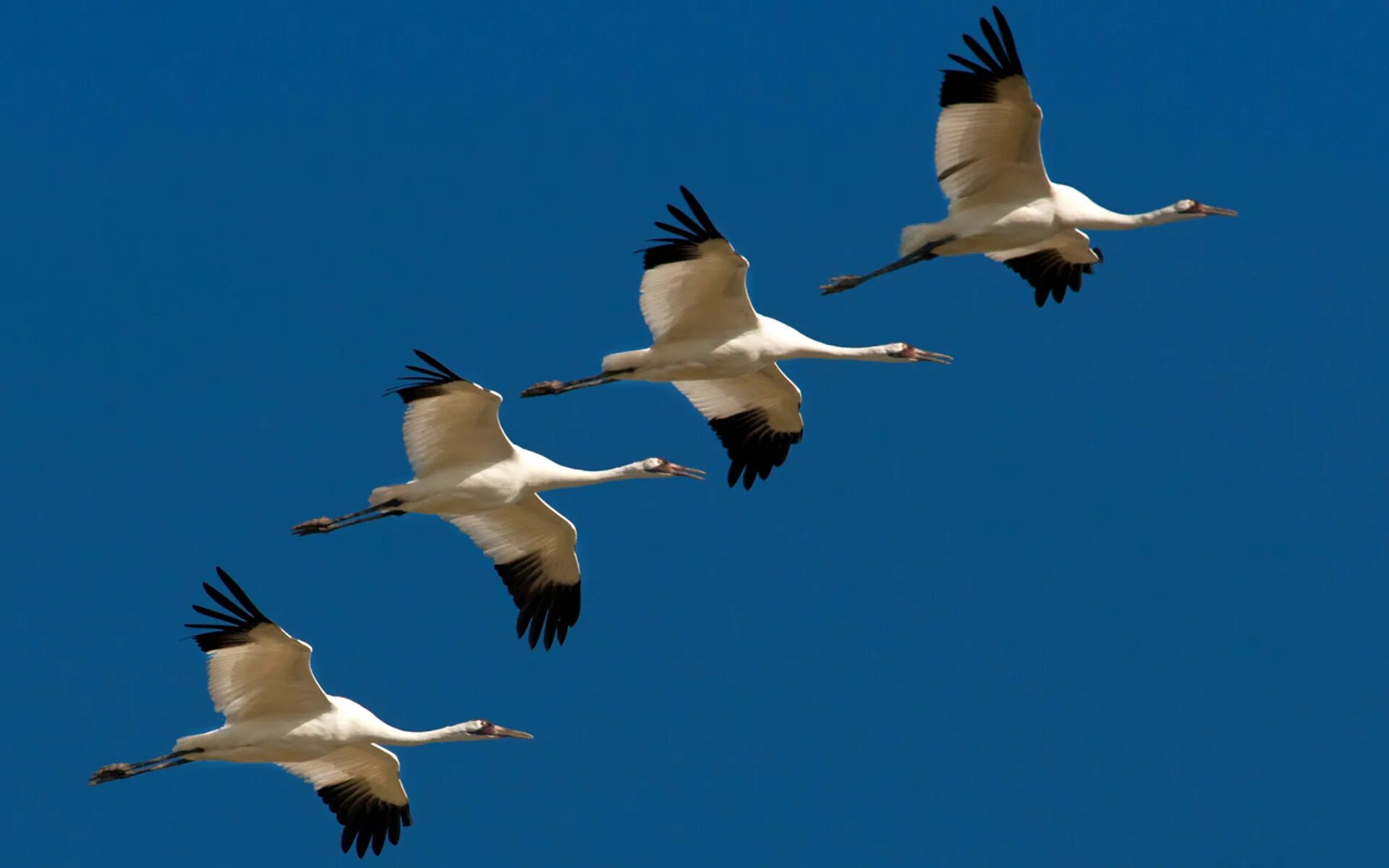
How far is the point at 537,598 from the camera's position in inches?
982

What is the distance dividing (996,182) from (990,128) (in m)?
0.59

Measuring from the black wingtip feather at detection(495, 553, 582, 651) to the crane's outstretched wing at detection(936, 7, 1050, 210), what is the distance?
16.6ft

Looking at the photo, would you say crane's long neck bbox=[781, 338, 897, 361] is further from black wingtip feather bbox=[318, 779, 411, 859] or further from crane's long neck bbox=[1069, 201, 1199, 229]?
black wingtip feather bbox=[318, 779, 411, 859]

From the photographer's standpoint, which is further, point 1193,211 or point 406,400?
point 1193,211

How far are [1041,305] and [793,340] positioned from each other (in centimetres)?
316

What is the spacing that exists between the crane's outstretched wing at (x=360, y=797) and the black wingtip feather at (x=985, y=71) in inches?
299

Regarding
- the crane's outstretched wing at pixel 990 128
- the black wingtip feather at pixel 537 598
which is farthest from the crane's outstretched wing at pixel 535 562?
the crane's outstretched wing at pixel 990 128

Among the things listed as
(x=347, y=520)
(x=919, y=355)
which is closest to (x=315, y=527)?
(x=347, y=520)

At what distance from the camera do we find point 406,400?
75.2ft

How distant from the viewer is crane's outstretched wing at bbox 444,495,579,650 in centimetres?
2470

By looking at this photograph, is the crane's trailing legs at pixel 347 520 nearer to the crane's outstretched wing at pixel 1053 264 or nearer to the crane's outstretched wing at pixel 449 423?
the crane's outstretched wing at pixel 449 423

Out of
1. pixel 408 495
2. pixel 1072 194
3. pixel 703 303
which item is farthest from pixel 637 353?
pixel 1072 194

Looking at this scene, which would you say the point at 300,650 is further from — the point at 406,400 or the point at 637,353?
the point at 637,353

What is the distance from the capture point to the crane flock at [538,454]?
877 inches
